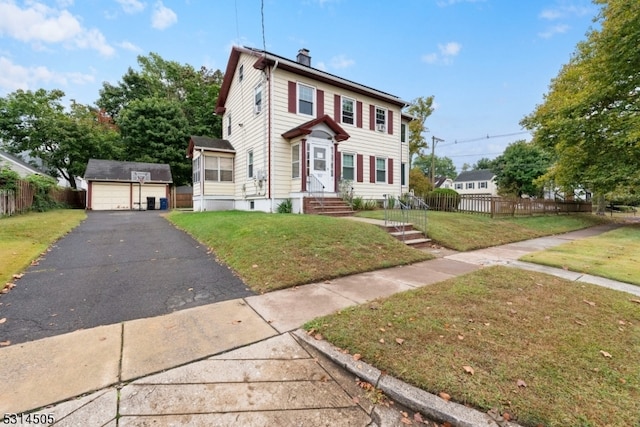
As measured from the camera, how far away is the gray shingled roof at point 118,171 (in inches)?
913

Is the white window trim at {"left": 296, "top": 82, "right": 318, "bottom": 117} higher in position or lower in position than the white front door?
higher

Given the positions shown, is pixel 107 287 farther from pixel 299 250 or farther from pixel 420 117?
Result: pixel 420 117

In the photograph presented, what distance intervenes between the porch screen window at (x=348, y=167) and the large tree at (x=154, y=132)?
2301 centimetres

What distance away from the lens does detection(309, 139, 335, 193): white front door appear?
12.6m

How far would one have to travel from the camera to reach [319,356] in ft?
9.57

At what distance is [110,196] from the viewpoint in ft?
77.6

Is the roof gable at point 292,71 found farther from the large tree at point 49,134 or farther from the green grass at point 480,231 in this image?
the large tree at point 49,134

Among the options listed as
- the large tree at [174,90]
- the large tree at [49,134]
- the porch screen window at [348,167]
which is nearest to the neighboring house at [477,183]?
the large tree at [174,90]

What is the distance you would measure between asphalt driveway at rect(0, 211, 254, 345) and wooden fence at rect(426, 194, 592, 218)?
44.8ft

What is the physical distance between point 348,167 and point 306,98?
390 cm

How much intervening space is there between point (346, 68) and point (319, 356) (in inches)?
699

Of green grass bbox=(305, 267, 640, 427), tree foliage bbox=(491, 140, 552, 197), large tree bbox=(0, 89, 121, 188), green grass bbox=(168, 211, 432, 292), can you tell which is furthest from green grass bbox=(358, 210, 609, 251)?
Answer: large tree bbox=(0, 89, 121, 188)

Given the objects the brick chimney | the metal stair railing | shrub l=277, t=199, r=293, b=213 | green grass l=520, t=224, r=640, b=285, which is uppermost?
the brick chimney

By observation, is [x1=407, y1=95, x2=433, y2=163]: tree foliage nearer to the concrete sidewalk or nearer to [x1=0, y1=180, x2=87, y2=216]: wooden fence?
[x1=0, y1=180, x2=87, y2=216]: wooden fence
